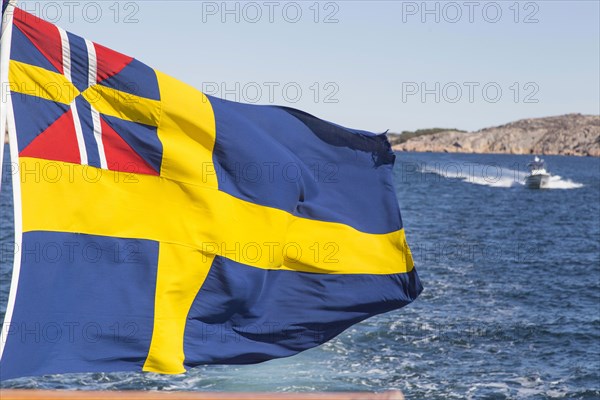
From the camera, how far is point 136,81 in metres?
7.09

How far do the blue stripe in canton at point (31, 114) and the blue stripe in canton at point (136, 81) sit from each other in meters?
0.43

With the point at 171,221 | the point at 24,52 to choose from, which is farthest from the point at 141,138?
the point at 24,52

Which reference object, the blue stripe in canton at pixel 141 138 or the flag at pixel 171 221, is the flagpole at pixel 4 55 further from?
the blue stripe in canton at pixel 141 138

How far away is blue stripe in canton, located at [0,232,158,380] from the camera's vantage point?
21.4 ft

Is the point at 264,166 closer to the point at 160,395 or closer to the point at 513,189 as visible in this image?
the point at 160,395

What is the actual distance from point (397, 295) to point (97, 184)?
2.80 m

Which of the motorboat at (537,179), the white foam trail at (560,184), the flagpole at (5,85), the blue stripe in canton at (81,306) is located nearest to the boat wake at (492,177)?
the white foam trail at (560,184)

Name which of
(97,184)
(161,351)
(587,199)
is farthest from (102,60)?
(587,199)

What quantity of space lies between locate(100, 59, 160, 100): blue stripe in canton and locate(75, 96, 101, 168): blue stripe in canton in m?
0.21

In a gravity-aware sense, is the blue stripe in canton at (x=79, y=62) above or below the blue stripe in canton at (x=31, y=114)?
above

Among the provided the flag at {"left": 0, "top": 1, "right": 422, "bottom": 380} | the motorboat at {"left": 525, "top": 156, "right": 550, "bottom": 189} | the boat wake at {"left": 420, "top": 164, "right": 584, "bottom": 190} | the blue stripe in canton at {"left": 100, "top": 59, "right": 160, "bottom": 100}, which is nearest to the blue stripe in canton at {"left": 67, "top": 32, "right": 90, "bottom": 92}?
the flag at {"left": 0, "top": 1, "right": 422, "bottom": 380}

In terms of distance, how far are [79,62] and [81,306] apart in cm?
175

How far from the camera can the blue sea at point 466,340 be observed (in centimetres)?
1933

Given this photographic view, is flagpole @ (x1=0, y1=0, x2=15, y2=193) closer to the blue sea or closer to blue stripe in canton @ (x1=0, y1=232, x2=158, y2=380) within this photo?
blue stripe in canton @ (x1=0, y1=232, x2=158, y2=380)
